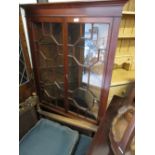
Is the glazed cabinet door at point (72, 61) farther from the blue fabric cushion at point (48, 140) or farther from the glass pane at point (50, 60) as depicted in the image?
the blue fabric cushion at point (48, 140)

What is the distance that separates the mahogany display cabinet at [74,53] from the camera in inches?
38.8

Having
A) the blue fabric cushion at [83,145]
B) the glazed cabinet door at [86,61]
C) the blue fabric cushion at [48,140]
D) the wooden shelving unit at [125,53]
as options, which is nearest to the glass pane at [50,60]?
the glazed cabinet door at [86,61]

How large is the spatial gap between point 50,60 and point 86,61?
0.45 m

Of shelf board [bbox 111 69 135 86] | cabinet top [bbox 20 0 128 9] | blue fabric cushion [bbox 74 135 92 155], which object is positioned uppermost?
cabinet top [bbox 20 0 128 9]

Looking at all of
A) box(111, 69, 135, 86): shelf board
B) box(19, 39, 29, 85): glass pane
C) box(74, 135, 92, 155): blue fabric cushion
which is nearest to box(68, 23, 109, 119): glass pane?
box(74, 135, 92, 155): blue fabric cushion

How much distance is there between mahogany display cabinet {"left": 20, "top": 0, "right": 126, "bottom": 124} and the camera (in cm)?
98

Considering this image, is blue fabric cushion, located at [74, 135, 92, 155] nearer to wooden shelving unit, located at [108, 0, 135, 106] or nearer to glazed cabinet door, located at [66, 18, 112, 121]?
glazed cabinet door, located at [66, 18, 112, 121]

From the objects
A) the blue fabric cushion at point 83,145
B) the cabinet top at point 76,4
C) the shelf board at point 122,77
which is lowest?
the blue fabric cushion at point 83,145

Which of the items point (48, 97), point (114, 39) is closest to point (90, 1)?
point (114, 39)

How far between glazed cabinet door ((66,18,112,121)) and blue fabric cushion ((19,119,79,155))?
0.89ft

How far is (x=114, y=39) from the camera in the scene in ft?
3.13

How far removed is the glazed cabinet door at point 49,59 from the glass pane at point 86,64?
4.9 inches
